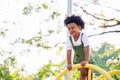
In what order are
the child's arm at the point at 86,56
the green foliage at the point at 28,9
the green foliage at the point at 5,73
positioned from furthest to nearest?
the green foliage at the point at 28,9, the green foliage at the point at 5,73, the child's arm at the point at 86,56

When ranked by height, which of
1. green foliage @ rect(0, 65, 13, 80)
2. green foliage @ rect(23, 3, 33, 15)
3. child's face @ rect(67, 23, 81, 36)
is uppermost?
child's face @ rect(67, 23, 81, 36)

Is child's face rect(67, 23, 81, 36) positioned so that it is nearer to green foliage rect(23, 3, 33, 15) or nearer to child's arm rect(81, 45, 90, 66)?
child's arm rect(81, 45, 90, 66)

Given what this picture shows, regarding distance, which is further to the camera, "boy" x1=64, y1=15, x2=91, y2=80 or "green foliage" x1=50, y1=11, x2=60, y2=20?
"green foliage" x1=50, y1=11, x2=60, y2=20

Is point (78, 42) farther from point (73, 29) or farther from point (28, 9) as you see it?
point (28, 9)

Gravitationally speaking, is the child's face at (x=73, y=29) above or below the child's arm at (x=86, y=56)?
above

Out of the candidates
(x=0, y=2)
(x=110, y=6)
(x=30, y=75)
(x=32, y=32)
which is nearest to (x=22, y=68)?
(x=30, y=75)

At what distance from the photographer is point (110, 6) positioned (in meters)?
4.71

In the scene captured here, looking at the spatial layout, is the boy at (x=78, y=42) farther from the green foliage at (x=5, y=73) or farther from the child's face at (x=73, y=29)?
the green foliage at (x=5, y=73)

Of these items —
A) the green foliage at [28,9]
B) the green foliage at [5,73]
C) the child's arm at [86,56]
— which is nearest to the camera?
the child's arm at [86,56]

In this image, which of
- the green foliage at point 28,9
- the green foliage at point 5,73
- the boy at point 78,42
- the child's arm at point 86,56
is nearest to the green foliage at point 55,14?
the green foliage at point 28,9

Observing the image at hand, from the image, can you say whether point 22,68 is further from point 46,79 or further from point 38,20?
Result: point 38,20

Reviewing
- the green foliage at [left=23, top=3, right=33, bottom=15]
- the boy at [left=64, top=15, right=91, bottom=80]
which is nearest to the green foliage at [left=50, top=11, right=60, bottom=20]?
the green foliage at [left=23, top=3, right=33, bottom=15]

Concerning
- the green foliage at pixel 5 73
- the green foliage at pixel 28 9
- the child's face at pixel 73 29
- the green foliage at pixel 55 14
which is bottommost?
the green foliage at pixel 5 73

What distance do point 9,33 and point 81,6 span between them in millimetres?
1263
